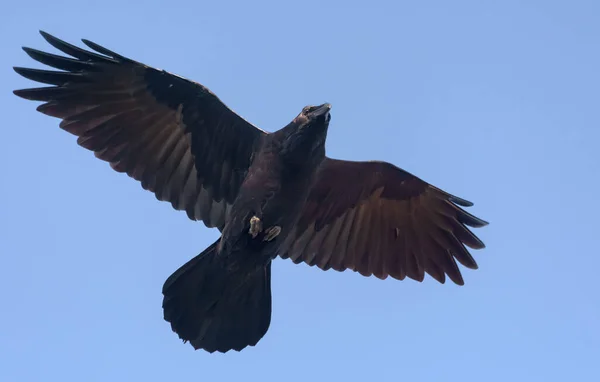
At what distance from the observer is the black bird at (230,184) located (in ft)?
30.8

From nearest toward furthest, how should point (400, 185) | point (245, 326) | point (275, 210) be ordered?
1. point (275, 210)
2. point (245, 326)
3. point (400, 185)

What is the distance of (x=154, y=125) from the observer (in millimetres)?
10164

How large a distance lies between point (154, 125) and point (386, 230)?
302cm

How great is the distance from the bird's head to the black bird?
0.01 metres

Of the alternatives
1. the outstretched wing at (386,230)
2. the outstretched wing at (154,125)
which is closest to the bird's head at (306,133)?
the outstretched wing at (154,125)

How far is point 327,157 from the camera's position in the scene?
10.1 metres

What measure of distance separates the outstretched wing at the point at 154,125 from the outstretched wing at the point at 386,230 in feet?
3.64

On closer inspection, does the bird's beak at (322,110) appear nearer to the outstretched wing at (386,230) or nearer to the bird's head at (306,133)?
the bird's head at (306,133)

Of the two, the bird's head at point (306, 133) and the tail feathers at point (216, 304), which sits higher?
the bird's head at point (306, 133)

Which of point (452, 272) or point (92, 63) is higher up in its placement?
point (92, 63)

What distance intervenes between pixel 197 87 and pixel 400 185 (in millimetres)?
2633

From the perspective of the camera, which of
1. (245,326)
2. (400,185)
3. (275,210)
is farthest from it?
(400,185)

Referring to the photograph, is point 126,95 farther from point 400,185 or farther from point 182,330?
point 400,185

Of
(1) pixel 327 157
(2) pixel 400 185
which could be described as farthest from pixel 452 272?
(1) pixel 327 157
